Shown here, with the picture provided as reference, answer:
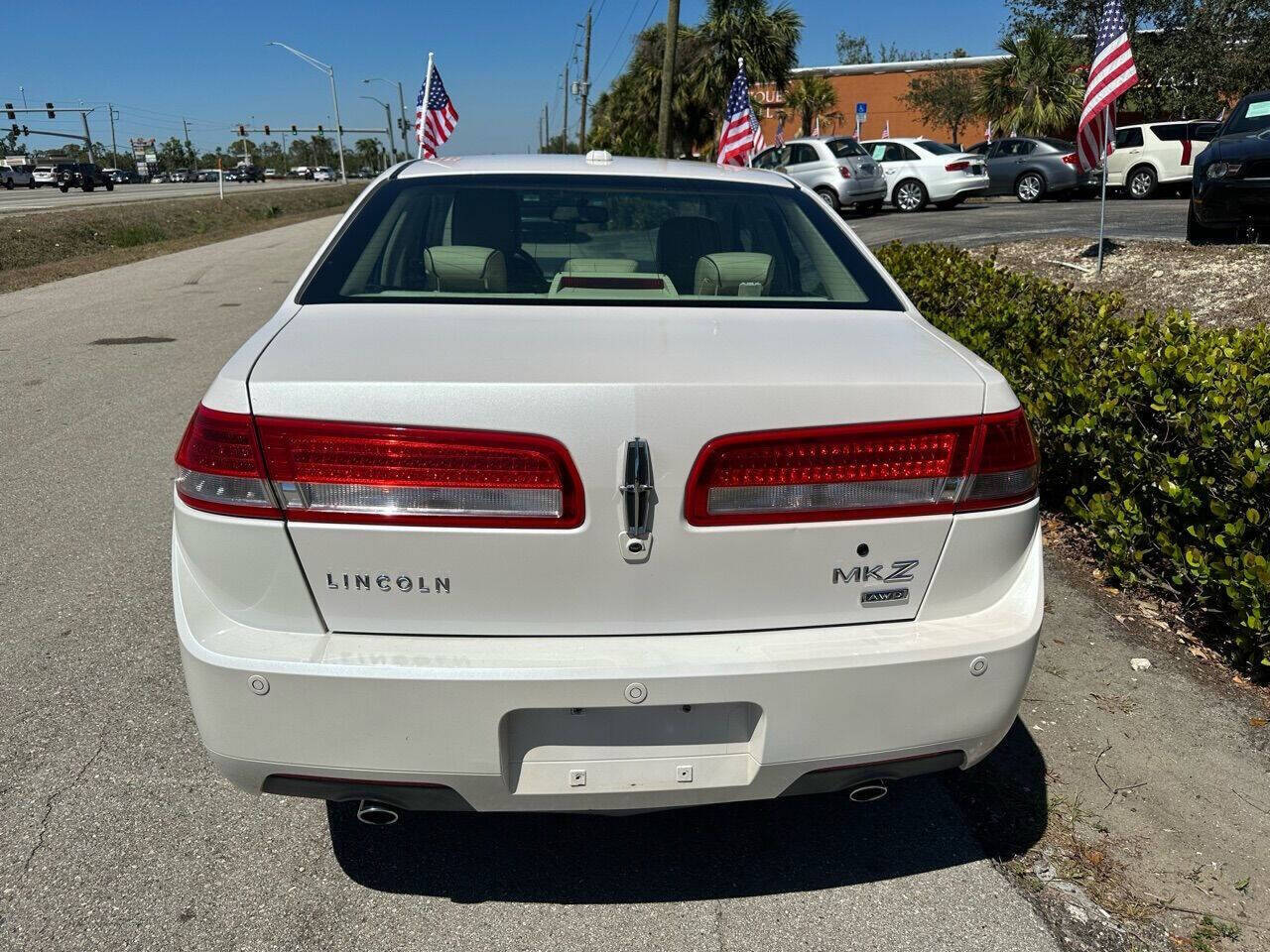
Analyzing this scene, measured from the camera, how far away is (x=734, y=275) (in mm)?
3066

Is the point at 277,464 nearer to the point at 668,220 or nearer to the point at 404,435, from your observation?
the point at 404,435

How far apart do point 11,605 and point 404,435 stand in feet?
9.72

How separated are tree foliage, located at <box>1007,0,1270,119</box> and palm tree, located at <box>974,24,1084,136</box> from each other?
794 millimetres

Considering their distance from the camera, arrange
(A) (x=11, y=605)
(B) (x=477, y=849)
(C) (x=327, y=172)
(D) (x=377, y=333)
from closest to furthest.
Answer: (D) (x=377, y=333) → (B) (x=477, y=849) → (A) (x=11, y=605) → (C) (x=327, y=172)

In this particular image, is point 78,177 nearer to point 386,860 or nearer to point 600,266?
point 600,266

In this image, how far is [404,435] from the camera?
2.00 metres

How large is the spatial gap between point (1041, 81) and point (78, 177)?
171 ft

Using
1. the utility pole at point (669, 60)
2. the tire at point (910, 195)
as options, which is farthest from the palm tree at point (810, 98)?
the tire at point (910, 195)

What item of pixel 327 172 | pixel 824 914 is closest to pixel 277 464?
A: pixel 824 914

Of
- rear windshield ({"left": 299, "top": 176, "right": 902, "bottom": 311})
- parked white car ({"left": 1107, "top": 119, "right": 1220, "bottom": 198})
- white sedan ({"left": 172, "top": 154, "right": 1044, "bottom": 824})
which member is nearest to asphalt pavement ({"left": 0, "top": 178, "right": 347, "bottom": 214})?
parked white car ({"left": 1107, "top": 119, "right": 1220, "bottom": 198})

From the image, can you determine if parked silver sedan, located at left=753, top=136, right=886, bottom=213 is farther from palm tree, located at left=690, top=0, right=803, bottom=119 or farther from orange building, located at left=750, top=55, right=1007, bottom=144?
orange building, located at left=750, top=55, right=1007, bottom=144

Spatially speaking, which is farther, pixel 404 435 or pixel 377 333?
pixel 377 333

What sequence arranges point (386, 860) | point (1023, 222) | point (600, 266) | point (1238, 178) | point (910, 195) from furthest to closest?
point (910, 195)
point (1023, 222)
point (1238, 178)
point (600, 266)
point (386, 860)

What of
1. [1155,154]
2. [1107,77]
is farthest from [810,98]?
[1107,77]
